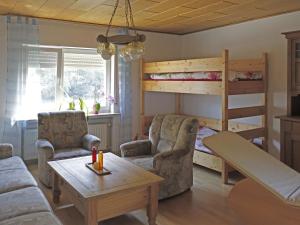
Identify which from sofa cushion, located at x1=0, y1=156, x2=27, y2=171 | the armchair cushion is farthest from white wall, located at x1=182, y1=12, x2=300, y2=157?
sofa cushion, located at x1=0, y1=156, x2=27, y2=171

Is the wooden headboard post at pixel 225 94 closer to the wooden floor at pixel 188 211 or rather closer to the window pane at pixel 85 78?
the wooden floor at pixel 188 211

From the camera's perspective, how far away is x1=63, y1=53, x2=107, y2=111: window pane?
16.3 feet

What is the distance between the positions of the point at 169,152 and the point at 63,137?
164 centimetres

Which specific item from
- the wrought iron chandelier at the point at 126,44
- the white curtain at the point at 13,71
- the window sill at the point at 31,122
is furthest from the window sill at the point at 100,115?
the wrought iron chandelier at the point at 126,44

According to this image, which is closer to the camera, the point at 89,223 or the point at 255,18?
the point at 89,223

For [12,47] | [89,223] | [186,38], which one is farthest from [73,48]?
[89,223]

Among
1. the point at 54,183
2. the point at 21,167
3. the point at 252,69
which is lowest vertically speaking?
the point at 54,183

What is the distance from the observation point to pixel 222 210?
303cm

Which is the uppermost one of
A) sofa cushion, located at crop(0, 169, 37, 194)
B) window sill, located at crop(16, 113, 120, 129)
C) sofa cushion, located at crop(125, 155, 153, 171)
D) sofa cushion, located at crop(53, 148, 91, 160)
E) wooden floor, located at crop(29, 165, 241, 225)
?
window sill, located at crop(16, 113, 120, 129)

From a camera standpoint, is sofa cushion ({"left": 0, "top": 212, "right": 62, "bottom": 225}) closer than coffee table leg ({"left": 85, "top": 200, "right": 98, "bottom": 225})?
Yes

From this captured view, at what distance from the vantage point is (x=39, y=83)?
15.2 ft

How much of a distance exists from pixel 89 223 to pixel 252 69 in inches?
132

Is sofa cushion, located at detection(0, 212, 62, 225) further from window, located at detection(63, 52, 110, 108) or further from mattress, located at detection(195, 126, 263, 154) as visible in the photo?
window, located at detection(63, 52, 110, 108)

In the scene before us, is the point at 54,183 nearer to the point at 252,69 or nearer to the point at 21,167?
the point at 21,167
